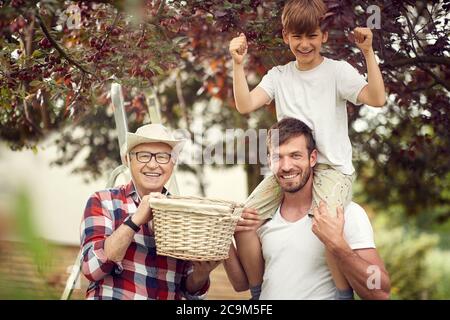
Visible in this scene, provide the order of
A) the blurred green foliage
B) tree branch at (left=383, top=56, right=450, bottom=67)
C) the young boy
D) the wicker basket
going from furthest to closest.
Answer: the blurred green foliage, tree branch at (left=383, top=56, right=450, bottom=67), the young boy, the wicker basket

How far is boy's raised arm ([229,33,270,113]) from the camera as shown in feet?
8.52

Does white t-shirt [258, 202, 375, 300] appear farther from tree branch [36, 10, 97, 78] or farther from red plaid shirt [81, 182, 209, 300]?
tree branch [36, 10, 97, 78]

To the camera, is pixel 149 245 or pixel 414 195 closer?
pixel 149 245

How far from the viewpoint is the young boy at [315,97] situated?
99.4 inches

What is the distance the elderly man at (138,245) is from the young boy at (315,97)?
0.25 meters

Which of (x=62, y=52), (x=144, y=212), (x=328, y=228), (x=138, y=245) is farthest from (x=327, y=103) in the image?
(x=62, y=52)

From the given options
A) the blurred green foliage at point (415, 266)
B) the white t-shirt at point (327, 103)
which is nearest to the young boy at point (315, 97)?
the white t-shirt at point (327, 103)

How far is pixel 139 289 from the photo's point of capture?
2.65m

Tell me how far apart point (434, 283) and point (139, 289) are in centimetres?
545

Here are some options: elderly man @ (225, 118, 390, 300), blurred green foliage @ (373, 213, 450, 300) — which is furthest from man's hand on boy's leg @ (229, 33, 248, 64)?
blurred green foliage @ (373, 213, 450, 300)

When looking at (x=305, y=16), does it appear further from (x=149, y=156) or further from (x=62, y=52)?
(x=62, y=52)

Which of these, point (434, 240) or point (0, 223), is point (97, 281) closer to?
point (0, 223)

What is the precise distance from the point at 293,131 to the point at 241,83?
0.89ft
